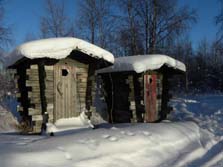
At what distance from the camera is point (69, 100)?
12.6 m

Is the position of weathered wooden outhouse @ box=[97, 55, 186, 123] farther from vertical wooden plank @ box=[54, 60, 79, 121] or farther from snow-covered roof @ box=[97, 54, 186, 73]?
vertical wooden plank @ box=[54, 60, 79, 121]

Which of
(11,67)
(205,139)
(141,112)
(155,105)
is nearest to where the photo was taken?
(205,139)

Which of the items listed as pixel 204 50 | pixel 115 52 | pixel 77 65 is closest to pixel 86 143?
pixel 77 65

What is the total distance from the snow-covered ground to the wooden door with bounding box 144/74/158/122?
4.68m

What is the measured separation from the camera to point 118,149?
7.75 m

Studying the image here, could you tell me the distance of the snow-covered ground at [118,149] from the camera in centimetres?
629

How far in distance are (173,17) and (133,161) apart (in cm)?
2100

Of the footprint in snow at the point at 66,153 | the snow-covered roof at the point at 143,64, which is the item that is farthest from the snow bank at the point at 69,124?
the footprint in snow at the point at 66,153

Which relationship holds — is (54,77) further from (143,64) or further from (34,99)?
(143,64)

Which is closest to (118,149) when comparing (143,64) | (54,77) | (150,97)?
(54,77)

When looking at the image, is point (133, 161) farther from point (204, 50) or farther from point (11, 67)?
point (204, 50)

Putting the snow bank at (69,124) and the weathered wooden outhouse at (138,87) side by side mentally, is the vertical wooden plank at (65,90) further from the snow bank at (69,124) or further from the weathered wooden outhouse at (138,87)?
the weathered wooden outhouse at (138,87)

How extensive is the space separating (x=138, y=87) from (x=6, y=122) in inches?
234

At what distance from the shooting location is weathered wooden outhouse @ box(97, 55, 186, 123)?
14891 mm
